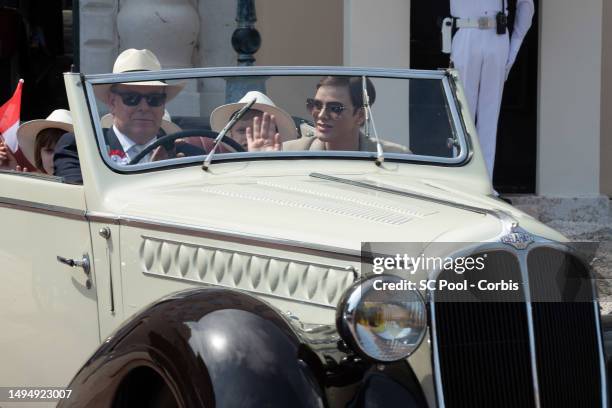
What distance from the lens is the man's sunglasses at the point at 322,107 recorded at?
4371 millimetres

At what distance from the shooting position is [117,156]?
4.06m

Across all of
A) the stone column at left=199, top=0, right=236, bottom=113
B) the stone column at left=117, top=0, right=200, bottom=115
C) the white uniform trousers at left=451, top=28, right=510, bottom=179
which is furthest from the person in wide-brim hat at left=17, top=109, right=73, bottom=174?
the stone column at left=199, top=0, right=236, bottom=113

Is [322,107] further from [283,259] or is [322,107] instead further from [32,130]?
[32,130]

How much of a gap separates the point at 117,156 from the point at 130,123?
0.66 ft

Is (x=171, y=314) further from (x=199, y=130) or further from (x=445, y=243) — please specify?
(x=199, y=130)

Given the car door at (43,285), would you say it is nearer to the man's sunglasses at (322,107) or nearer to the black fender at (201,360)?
the black fender at (201,360)

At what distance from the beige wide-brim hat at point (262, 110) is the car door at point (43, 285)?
62cm

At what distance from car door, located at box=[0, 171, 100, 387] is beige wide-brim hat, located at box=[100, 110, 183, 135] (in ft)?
0.89

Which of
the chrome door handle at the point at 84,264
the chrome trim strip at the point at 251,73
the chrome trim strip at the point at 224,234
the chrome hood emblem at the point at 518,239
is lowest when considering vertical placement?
the chrome door handle at the point at 84,264

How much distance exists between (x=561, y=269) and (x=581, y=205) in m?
5.46

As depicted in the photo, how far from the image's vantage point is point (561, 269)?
335 cm

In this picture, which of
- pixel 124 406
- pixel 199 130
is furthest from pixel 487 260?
pixel 199 130

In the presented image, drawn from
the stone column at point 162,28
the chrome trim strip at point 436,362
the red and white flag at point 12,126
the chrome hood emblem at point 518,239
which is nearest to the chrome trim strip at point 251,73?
the red and white flag at point 12,126

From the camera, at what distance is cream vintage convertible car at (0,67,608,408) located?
3033 mm
